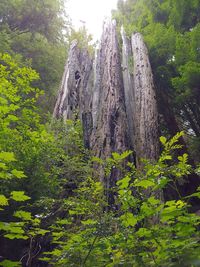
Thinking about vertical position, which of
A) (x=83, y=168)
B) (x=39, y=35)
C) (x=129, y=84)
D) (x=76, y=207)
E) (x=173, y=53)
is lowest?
(x=76, y=207)

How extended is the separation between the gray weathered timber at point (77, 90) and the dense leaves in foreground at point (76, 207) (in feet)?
3.75

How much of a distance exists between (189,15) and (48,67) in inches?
184

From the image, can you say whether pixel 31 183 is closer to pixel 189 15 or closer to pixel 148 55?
pixel 148 55

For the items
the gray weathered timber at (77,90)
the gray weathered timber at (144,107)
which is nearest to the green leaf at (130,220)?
the gray weathered timber at (144,107)

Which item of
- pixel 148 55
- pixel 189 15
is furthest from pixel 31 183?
pixel 189 15

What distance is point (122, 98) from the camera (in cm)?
706

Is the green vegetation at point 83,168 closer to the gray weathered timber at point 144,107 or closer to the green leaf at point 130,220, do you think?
the green leaf at point 130,220

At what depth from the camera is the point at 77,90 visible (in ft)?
29.0

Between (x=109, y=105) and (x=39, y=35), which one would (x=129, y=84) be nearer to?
(x=109, y=105)

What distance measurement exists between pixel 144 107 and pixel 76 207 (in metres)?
3.99

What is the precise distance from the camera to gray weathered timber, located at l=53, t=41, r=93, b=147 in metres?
7.47

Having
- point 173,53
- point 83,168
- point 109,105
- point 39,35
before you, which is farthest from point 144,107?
point 39,35

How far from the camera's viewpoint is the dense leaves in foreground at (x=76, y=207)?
1928mm

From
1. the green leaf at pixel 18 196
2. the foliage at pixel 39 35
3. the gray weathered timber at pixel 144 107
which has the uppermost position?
the foliage at pixel 39 35
